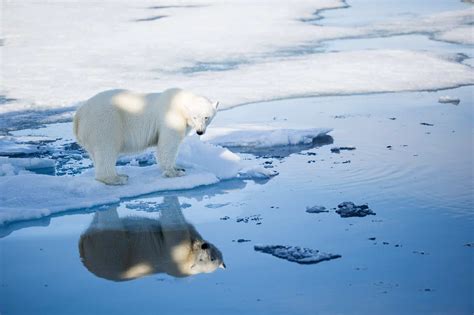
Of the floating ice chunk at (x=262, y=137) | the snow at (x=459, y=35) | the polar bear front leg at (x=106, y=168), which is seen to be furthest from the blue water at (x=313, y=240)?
the snow at (x=459, y=35)

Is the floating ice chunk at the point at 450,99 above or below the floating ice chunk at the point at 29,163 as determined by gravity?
below

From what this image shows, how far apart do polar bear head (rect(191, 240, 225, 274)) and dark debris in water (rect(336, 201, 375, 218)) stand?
999 millimetres

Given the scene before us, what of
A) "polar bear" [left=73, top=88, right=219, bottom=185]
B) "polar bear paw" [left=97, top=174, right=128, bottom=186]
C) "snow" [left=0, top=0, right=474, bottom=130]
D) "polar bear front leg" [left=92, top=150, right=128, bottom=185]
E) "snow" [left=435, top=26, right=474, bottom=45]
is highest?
"polar bear" [left=73, top=88, right=219, bottom=185]

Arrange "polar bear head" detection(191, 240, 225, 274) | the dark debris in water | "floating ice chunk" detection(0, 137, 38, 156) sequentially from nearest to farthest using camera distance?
"polar bear head" detection(191, 240, 225, 274)
the dark debris in water
"floating ice chunk" detection(0, 137, 38, 156)

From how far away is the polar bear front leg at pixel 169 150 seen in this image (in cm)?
550

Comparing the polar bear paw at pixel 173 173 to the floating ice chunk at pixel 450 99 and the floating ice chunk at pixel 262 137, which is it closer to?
the floating ice chunk at pixel 262 137

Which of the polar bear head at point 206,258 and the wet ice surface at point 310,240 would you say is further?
the polar bear head at point 206,258

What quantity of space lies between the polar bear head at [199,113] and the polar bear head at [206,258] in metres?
1.32

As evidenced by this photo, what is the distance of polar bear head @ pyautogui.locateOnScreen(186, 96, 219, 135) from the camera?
17.6 feet

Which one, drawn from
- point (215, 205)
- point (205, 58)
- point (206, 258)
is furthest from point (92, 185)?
point (205, 58)

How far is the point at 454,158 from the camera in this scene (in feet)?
19.5

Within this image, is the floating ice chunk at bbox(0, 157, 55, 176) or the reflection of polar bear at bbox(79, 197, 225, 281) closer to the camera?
the reflection of polar bear at bbox(79, 197, 225, 281)

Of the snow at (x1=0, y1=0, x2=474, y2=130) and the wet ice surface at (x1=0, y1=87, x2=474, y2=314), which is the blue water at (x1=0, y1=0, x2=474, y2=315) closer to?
the wet ice surface at (x1=0, y1=87, x2=474, y2=314)

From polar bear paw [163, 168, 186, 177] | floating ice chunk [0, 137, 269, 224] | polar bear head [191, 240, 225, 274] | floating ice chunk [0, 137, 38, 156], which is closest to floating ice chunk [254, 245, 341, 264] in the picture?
polar bear head [191, 240, 225, 274]
